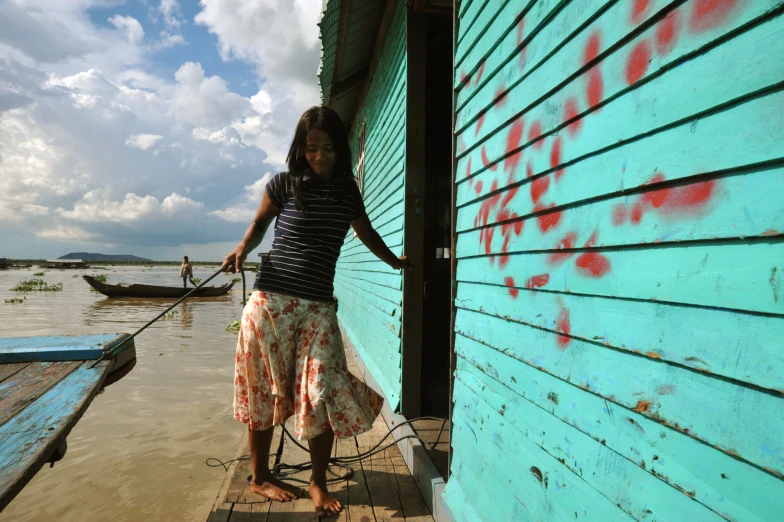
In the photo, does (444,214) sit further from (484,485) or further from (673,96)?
(673,96)

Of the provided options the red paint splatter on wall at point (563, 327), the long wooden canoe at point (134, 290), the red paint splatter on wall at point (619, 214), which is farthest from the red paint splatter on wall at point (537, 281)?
the long wooden canoe at point (134, 290)

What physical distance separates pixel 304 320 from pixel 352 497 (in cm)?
109

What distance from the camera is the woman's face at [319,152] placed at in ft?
8.17

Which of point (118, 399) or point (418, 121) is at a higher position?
point (418, 121)

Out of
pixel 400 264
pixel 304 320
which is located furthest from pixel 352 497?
pixel 400 264

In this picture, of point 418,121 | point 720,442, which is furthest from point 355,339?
point 720,442

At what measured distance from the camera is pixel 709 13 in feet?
3.08

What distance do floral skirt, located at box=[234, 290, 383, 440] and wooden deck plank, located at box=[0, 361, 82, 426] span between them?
0.96 meters

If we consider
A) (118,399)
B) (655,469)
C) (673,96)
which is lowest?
(118,399)

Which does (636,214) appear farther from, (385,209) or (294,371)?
(385,209)

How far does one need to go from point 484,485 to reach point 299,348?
1143 millimetres

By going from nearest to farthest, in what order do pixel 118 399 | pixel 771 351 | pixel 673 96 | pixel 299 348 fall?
pixel 771 351, pixel 673 96, pixel 299 348, pixel 118 399

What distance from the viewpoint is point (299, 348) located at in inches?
101

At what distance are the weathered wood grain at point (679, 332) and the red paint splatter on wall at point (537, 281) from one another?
3 cm
